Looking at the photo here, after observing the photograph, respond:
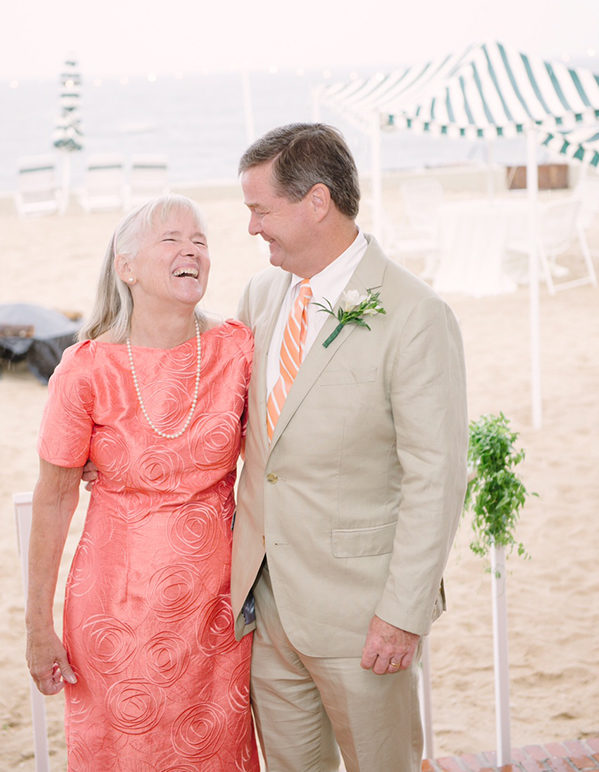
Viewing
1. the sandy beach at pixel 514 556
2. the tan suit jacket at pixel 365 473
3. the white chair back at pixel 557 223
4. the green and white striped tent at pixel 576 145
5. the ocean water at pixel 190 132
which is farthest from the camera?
the ocean water at pixel 190 132

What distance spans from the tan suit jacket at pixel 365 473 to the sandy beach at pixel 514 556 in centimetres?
151

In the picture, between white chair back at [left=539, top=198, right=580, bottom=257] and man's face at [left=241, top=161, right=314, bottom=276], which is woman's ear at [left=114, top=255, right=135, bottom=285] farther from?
white chair back at [left=539, top=198, right=580, bottom=257]

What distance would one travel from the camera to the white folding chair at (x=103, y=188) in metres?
18.3

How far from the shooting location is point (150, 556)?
225 cm

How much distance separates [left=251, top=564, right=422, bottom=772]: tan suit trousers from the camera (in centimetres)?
222

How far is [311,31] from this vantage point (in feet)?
391

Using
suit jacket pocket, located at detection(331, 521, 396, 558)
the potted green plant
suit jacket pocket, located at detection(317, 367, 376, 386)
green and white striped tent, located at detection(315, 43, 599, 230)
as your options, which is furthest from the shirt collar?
green and white striped tent, located at detection(315, 43, 599, 230)

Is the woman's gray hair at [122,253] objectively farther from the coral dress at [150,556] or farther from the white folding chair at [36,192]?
the white folding chair at [36,192]

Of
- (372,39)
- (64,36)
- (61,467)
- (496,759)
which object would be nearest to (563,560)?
(496,759)

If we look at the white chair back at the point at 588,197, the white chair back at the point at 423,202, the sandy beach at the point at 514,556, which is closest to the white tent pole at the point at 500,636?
the sandy beach at the point at 514,556

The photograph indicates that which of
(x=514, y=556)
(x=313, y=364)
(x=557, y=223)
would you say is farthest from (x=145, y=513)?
(x=557, y=223)

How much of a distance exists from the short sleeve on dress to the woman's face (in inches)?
10.3

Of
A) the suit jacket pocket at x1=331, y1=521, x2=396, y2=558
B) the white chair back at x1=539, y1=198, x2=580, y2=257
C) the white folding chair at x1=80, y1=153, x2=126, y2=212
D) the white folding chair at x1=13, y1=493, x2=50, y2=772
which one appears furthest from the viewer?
the white folding chair at x1=80, y1=153, x2=126, y2=212

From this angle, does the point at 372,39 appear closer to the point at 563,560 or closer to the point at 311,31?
the point at 311,31
